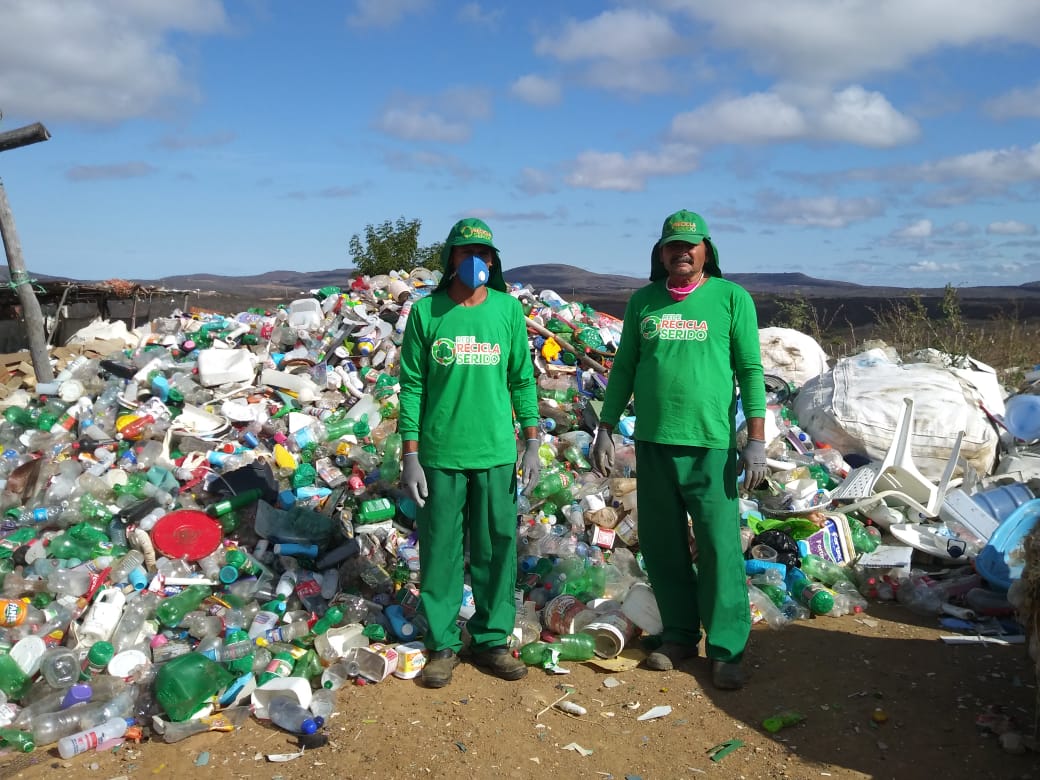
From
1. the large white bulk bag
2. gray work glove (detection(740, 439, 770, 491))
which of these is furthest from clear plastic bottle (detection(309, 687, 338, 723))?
the large white bulk bag

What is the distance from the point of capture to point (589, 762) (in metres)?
3.14

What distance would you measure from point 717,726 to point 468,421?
1575mm

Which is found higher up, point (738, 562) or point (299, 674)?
point (738, 562)

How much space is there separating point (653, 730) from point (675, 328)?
1.63 metres

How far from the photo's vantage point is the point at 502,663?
3758mm

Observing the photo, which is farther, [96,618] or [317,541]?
[317,541]

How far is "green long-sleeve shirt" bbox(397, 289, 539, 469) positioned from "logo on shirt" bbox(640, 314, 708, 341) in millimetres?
622

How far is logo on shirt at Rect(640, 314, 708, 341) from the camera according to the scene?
3611 mm

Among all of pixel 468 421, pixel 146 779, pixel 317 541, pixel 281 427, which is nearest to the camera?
pixel 146 779

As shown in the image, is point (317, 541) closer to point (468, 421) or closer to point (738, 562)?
point (468, 421)

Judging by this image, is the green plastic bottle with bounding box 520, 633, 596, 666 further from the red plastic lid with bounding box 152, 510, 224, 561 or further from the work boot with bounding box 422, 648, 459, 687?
the red plastic lid with bounding box 152, 510, 224, 561

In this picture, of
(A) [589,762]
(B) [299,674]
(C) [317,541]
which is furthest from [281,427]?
(A) [589,762]

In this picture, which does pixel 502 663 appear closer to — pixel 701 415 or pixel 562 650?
pixel 562 650

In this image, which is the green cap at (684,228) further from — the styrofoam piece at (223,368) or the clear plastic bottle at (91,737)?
the styrofoam piece at (223,368)
